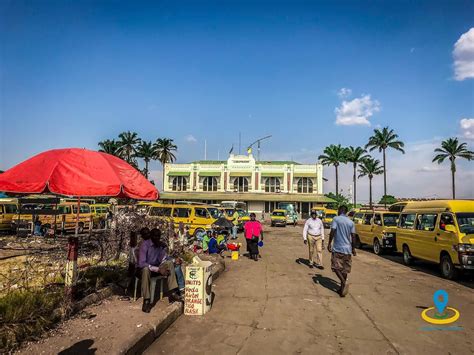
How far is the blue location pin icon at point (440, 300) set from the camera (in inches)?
276

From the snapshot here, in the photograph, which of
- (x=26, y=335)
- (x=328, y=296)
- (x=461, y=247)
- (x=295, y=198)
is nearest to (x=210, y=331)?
(x=26, y=335)

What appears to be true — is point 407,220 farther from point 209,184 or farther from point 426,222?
point 209,184

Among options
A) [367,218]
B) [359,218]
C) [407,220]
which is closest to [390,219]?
[367,218]

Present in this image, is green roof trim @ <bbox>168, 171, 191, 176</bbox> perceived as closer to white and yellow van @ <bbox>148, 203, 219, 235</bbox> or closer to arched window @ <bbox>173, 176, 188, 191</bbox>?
arched window @ <bbox>173, 176, 188, 191</bbox>

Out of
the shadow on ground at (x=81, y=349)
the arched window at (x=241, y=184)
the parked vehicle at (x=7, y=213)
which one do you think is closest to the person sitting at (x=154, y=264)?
the shadow on ground at (x=81, y=349)

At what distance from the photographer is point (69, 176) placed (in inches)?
204

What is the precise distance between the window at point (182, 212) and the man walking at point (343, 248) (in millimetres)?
11630

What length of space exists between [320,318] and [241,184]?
142ft

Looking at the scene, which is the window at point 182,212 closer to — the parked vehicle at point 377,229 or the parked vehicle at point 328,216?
the parked vehicle at point 377,229

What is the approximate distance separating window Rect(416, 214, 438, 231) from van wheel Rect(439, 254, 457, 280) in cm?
116

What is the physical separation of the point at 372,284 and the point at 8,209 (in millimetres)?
20817

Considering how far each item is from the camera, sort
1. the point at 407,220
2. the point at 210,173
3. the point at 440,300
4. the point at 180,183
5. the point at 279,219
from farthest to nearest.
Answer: the point at 180,183
the point at 210,173
the point at 279,219
the point at 407,220
the point at 440,300

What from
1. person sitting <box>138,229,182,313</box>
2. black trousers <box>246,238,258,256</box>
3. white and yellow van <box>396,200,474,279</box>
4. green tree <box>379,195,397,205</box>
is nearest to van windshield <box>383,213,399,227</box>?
white and yellow van <box>396,200,474,279</box>

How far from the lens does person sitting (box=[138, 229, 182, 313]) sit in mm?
6137
